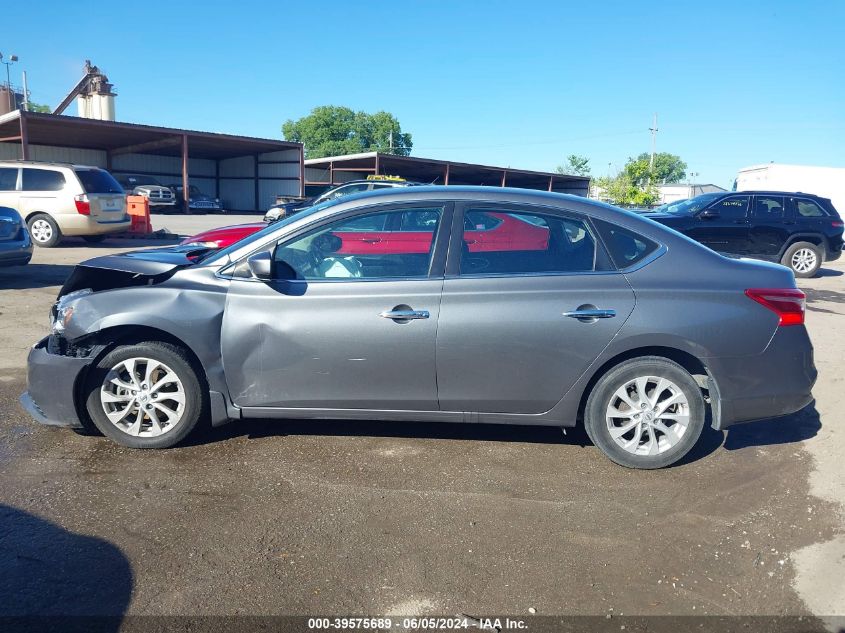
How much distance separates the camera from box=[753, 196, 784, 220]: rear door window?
44.7 ft

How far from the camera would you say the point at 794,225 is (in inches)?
544

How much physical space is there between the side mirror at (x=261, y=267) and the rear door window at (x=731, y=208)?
11.7m

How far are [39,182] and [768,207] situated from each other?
51.4 ft

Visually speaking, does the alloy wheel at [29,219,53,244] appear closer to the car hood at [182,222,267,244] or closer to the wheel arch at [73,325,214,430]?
the car hood at [182,222,267,244]

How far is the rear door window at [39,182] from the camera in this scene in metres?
14.6

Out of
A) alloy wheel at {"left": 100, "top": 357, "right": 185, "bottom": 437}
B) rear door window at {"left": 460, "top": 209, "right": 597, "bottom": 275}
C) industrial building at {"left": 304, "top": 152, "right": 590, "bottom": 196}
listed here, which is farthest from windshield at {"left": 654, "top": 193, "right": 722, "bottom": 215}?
industrial building at {"left": 304, "top": 152, "right": 590, "bottom": 196}

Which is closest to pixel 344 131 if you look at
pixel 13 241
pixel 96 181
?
pixel 96 181

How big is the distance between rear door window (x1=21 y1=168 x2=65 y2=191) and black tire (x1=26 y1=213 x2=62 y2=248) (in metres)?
0.59

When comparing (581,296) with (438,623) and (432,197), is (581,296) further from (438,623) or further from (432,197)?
(438,623)

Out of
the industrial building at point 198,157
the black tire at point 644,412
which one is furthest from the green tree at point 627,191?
the black tire at point 644,412

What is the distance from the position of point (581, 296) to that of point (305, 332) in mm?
1668

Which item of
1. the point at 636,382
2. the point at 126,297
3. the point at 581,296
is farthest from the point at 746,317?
the point at 126,297

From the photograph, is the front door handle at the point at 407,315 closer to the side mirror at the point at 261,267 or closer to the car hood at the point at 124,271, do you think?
the side mirror at the point at 261,267

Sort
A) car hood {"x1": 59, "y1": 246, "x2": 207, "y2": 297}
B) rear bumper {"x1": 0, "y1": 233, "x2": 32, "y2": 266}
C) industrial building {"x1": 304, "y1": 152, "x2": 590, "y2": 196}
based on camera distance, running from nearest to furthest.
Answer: car hood {"x1": 59, "y1": 246, "x2": 207, "y2": 297}, rear bumper {"x1": 0, "y1": 233, "x2": 32, "y2": 266}, industrial building {"x1": 304, "y1": 152, "x2": 590, "y2": 196}
